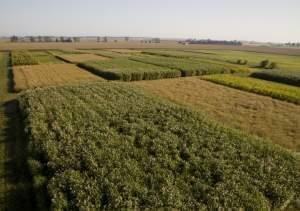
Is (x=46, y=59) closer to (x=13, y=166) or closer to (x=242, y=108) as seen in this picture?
(x=242, y=108)

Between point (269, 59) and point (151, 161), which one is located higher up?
point (269, 59)

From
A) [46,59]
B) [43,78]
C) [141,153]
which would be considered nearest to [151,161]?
[141,153]

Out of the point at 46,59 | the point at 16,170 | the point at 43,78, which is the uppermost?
the point at 46,59

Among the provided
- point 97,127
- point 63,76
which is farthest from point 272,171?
point 63,76

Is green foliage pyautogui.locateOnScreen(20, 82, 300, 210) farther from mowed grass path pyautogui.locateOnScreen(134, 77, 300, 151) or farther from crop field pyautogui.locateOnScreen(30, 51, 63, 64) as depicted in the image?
crop field pyautogui.locateOnScreen(30, 51, 63, 64)

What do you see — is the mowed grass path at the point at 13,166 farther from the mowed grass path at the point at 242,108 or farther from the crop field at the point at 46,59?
the crop field at the point at 46,59

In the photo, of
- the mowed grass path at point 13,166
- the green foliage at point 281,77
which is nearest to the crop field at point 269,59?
the green foliage at point 281,77
